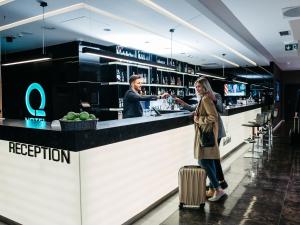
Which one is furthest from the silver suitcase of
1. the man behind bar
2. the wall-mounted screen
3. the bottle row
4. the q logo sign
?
the wall-mounted screen

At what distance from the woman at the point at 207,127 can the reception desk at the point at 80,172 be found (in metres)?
0.46

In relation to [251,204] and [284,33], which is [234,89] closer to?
[284,33]

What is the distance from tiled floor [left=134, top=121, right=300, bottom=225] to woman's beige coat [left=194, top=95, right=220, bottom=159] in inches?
24.2

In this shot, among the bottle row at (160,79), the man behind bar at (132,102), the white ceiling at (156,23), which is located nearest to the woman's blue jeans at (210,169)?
the man behind bar at (132,102)

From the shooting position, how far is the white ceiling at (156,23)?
4.69 metres

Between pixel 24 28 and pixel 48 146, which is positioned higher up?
pixel 24 28

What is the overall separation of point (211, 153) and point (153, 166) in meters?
0.76

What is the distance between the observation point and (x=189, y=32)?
639 centimetres

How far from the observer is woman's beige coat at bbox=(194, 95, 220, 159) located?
12.1 ft

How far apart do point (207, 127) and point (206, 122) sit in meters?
0.07

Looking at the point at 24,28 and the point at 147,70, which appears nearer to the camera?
the point at 24,28

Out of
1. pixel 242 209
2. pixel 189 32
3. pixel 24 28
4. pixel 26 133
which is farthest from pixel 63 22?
pixel 242 209

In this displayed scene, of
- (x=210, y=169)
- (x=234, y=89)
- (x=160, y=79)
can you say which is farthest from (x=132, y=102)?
(x=234, y=89)

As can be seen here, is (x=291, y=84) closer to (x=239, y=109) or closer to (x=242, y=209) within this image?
(x=239, y=109)
